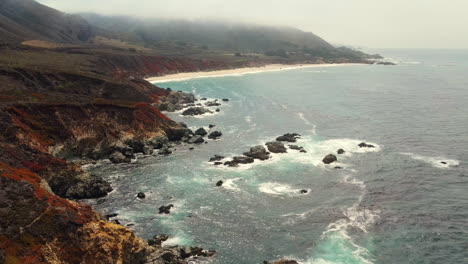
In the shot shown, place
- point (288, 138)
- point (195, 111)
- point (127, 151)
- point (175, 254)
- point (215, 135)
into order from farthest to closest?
1. point (195, 111)
2. point (215, 135)
3. point (288, 138)
4. point (127, 151)
5. point (175, 254)

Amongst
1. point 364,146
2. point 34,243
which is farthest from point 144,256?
point 364,146

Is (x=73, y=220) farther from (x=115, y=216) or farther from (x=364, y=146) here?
(x=364, y=146)

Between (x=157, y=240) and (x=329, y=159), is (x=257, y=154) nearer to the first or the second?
(x=329, y=159)

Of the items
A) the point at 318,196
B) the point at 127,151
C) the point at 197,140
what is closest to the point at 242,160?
the point at 197,140

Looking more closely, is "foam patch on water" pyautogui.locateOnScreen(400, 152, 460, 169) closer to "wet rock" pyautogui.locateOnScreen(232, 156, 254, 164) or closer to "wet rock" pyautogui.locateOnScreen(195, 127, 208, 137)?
"wet rock" pyautogui.locateOnScreen(232, 156, 254, 164)

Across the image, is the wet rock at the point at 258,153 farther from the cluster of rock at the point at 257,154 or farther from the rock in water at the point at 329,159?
the rock in water at the point at 329,159
